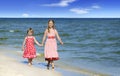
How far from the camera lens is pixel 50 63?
11930mm

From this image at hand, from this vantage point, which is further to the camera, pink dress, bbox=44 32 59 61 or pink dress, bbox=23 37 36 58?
pink dress, bbox=23 37 36 58

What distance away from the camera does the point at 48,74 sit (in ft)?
33.1

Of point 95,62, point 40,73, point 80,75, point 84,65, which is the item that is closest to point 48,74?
point 40,73

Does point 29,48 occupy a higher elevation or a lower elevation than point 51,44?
lower

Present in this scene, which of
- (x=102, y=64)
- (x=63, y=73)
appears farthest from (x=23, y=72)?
(x=102, y=64)

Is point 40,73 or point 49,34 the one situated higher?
point 49,34

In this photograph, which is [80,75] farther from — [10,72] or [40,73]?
[10,72]

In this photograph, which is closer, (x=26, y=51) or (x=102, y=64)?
(x=26, y=51)

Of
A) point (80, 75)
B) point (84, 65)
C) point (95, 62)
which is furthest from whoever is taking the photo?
point (95, 62)

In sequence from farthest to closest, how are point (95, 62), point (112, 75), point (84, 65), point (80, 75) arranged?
point (95, 62) < point (84, 65) < point (112, 75) < point (80, 75)

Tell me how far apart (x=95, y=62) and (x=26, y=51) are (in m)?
3.84

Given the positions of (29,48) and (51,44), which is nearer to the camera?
(51,44)

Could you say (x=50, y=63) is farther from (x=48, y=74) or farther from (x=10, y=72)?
(x=10, y=72)

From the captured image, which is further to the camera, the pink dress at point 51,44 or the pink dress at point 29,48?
the pink dress at point 29,48
